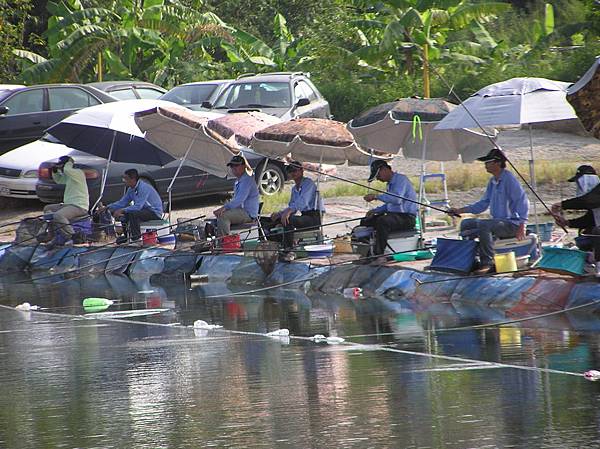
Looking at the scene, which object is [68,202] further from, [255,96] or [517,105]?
[517,105]

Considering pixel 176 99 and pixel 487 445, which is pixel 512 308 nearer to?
pixel 487 445

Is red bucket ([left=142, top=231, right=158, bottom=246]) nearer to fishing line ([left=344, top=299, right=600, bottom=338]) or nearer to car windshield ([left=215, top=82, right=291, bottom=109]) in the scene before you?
car windshield ([left=215, top=82, right=291, bottom=109])

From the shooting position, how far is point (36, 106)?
86.2ft

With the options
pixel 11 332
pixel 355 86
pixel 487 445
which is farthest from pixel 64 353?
pixel 355 86

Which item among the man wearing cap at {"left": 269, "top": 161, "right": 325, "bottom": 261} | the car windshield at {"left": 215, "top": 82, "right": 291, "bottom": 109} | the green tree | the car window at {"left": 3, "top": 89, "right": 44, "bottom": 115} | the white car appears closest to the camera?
the man wearing cap at {"left": 269, "top": 161, "right": 325, "bottom": 261}

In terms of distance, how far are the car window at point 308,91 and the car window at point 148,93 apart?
3417 millimetres

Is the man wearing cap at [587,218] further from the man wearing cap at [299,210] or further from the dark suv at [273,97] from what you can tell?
the dark suv at [273,97]

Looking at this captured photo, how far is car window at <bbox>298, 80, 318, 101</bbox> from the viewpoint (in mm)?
25906

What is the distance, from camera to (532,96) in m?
15.7

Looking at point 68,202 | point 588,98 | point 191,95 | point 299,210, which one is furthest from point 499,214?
point 191,95

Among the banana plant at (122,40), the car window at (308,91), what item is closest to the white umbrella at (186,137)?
the car window at (308,91)

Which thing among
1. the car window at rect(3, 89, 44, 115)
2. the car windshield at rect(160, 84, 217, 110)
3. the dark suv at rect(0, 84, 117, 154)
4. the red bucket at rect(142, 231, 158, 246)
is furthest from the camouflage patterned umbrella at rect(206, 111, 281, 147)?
the car window at rect(3, 89, 44, 115)

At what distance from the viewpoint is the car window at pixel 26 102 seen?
26098mm

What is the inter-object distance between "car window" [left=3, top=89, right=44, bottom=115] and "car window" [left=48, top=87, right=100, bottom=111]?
0.65ft
